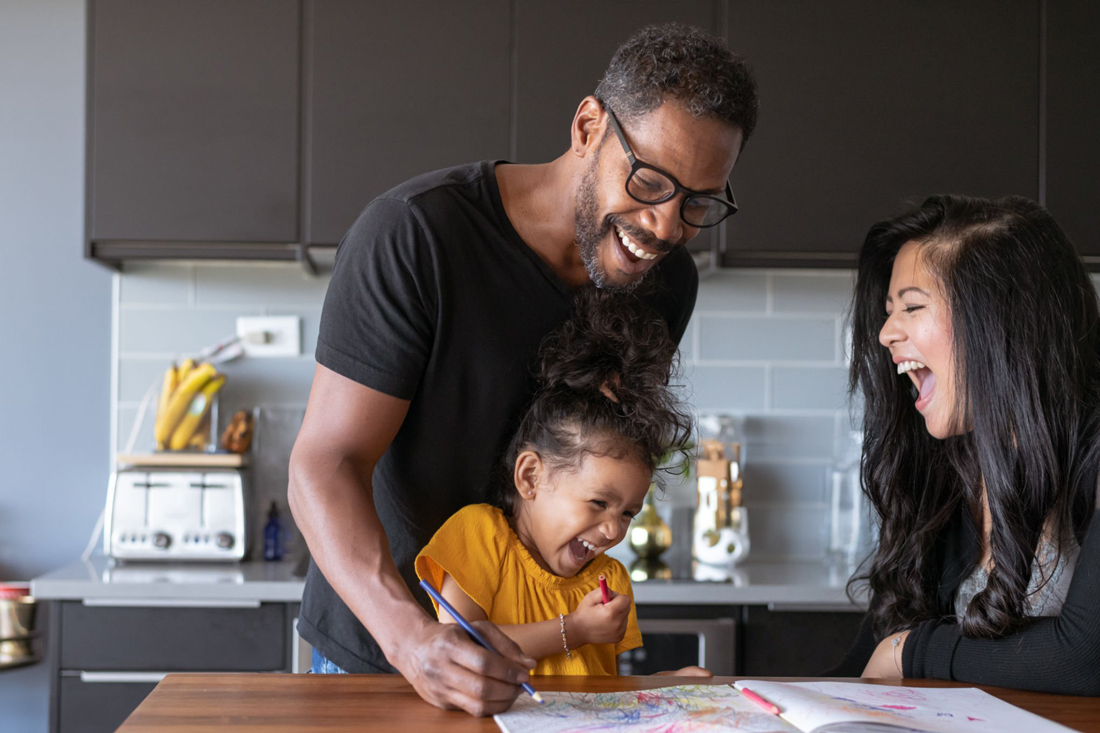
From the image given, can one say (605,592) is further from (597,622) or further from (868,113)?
(868,113)

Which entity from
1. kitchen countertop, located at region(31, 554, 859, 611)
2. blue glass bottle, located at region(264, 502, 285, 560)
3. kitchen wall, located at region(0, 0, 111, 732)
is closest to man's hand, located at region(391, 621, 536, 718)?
kitchen countertop, located at region(31, 554, 859, 611)

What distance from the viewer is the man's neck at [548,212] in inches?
52.6

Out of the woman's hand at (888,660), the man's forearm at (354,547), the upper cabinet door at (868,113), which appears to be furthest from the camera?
the upper cabinet door at (868,113)

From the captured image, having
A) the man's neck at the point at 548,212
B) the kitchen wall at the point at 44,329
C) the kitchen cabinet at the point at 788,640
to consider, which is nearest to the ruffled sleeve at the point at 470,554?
the man's neck at the point at 548,212

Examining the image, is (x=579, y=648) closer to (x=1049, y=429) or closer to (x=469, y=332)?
(x=469, y=332)

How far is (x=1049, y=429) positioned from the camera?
4.03ft

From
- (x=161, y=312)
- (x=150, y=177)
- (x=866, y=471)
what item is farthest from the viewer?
(x=161, y=312)

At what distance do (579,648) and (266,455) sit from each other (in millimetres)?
1661

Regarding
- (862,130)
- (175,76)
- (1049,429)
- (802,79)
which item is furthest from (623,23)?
(1049,429)

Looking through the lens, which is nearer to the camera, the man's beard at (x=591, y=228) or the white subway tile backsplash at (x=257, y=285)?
the man's beard at (x=591, y=228)

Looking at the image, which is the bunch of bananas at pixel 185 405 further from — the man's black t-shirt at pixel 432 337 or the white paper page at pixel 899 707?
the white paper page at pixel 899 707

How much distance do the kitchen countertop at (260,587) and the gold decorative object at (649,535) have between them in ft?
0.49

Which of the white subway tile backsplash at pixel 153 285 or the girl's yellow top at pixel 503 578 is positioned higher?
the white subway tile backsplash at pixel 153 285

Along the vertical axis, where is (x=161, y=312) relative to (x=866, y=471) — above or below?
above
